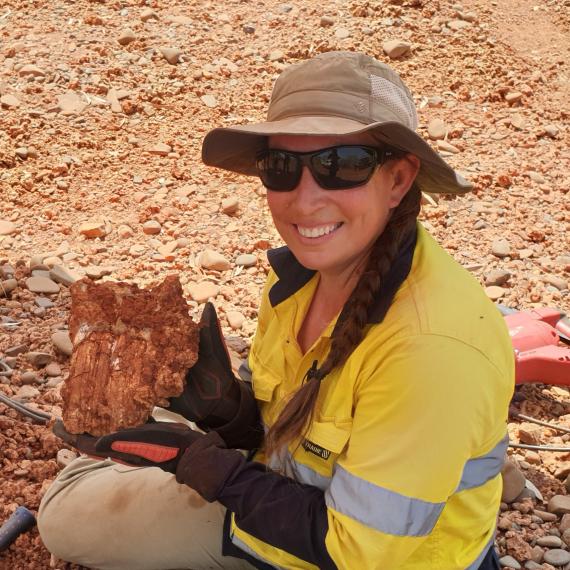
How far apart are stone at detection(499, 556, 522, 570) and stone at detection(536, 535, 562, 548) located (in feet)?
0.46

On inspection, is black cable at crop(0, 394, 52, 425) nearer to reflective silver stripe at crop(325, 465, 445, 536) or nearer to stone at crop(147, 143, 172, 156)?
reflective silver stripe at crop(325, 465, 445, 536)

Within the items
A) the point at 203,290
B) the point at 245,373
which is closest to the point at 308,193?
the point at 245,373

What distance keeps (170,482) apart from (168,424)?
1.37ft

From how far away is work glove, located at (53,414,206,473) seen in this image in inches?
83.0

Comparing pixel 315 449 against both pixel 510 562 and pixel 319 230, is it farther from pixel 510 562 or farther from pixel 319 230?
pixel 510 562

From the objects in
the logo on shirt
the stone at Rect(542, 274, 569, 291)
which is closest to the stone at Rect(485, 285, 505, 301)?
the stone at Rect(542, 274, 569, 291)

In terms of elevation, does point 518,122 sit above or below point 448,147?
above

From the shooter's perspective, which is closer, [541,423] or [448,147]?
[541,423]

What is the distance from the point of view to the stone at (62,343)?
3.67 metres

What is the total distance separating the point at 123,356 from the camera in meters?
2.26

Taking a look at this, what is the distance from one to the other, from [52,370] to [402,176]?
89.2 inches

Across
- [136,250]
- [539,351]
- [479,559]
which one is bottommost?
[136,250]

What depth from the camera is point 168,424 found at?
2232 mm

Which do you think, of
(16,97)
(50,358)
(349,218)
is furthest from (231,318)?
(16,97)
